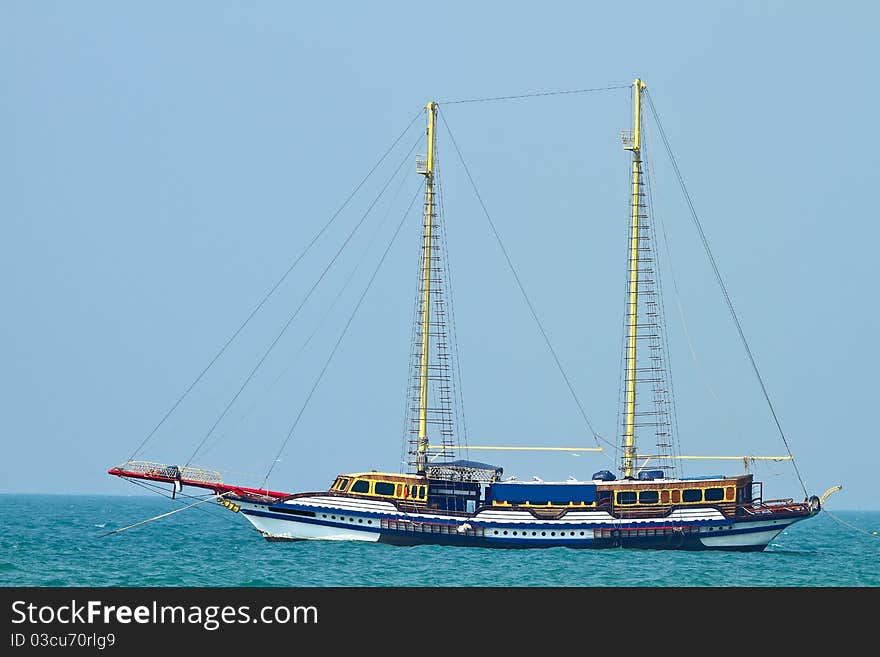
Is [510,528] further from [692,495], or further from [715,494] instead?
[715,494]

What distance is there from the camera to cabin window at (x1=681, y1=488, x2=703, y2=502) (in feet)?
235

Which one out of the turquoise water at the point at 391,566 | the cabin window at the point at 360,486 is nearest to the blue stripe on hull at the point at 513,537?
the turquoise water at the point at 391,566

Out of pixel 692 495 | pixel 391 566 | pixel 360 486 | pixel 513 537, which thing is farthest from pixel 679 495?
pixel 391 566

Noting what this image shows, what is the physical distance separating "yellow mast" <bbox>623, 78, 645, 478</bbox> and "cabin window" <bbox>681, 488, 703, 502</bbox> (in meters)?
4.24

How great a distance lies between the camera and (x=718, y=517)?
7138 centimetres

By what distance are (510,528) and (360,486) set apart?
317 inches

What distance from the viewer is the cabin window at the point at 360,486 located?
72.4 m

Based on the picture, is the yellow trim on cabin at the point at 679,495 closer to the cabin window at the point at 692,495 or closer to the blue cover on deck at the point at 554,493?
the cabin window at the point at 692,495

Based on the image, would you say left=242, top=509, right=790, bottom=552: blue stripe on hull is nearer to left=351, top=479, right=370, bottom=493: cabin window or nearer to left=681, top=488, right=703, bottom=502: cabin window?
left=681, top=488, right=703, bottom=502: cabin window

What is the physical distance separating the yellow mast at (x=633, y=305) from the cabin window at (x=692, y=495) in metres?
4.24

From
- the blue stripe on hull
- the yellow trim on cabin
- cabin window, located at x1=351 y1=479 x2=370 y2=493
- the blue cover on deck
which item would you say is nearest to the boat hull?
the blue stripe on hull

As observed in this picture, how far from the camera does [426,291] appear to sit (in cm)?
7688
